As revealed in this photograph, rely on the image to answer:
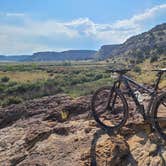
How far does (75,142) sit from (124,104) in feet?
4.46

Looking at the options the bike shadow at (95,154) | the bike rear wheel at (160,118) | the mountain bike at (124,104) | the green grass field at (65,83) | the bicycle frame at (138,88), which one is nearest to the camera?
the bike shadow at (95,154)

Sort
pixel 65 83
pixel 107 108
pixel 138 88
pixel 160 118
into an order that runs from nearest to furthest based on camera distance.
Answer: pixel 160 118
pixel 138 88
pixel 107 108
pixel 65 83

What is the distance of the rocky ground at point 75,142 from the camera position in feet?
24.0

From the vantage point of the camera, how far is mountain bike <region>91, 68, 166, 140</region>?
7.61 metres

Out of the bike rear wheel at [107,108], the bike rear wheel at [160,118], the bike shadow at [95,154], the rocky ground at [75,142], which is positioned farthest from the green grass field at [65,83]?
the bike shadow at [95,154]

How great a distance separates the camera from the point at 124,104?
8.20 m

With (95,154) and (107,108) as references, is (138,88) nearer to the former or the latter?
(107,108)

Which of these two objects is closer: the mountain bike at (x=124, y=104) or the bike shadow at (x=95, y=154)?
the bike shadow at (x=95, y=154)

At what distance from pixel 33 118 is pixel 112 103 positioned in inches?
103

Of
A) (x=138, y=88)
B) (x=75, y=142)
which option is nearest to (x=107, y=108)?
(x=138, y=88)

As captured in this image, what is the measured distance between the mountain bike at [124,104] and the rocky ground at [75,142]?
21 cm

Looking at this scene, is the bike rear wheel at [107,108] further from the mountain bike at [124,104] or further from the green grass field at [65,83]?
the green grass field at [65,83]

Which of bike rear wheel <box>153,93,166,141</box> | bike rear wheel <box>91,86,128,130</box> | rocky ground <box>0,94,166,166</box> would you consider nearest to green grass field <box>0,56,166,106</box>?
bike rear wheel <box>91,86,128,130</box>

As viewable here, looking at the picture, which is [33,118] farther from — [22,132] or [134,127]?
[134,127]
